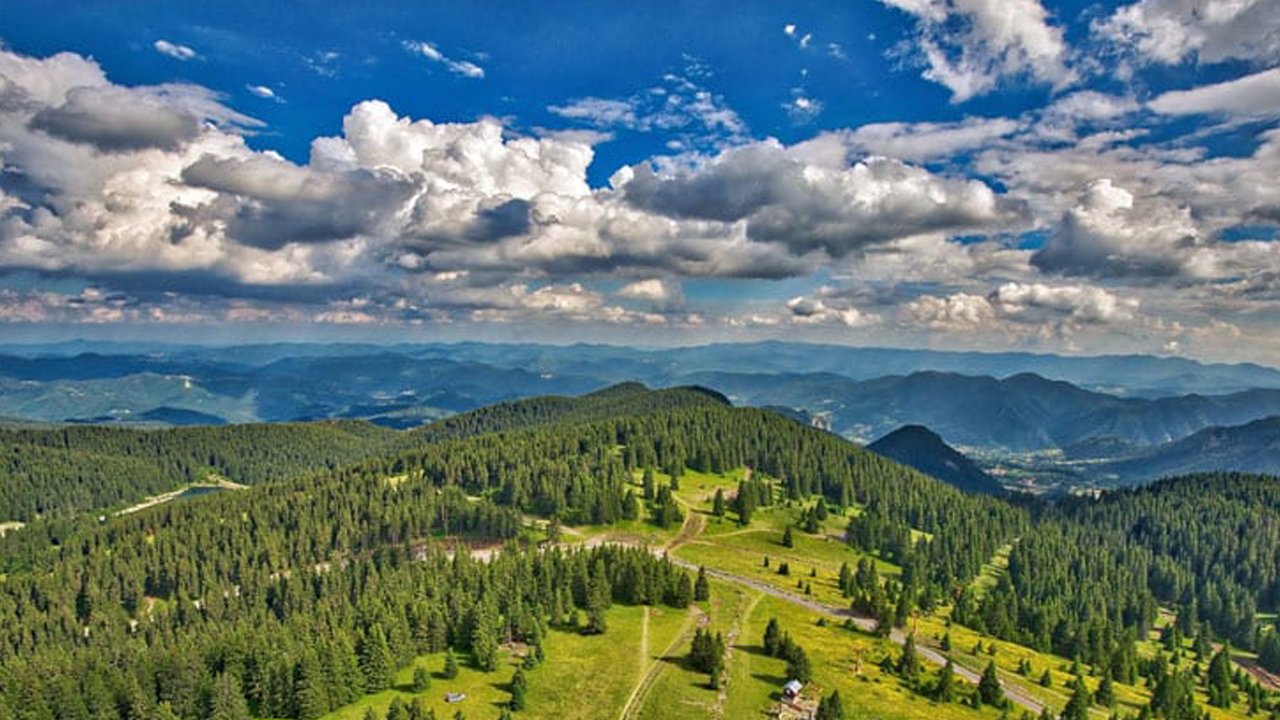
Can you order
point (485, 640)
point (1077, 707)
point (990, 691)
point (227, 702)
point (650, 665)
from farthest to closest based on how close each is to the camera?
point (650, 665) < point (990, 691) < point (485, 640) < point (1077, 707) < point (227, 702)

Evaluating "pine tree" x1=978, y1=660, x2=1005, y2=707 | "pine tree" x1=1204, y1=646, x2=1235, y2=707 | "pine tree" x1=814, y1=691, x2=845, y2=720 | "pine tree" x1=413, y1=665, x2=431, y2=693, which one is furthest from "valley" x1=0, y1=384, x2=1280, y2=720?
"pine tree" x1=814, y1=691, x2=845, y2=720

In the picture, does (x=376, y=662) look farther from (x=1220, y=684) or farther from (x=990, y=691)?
(x=1220, y=684)

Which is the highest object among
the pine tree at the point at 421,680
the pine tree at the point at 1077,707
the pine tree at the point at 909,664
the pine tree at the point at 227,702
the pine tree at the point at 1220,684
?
the pine tree at the point at 227,702

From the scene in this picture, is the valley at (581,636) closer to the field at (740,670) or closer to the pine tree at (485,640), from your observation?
the pine tree at (485,640)

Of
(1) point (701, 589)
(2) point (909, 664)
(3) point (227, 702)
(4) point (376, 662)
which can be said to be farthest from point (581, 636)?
(2) point (909, 664)

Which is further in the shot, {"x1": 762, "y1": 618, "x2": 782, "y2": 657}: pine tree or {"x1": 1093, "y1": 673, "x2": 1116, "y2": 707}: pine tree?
{"x1": 1093, "y1": 673, "x2": 1116, "y2": 707}: pine tree

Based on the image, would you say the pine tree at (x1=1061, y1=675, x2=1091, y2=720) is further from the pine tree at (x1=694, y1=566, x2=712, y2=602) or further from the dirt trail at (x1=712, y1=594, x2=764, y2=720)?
the pine tree at (x1=694, y1=566, x2=712, y2=602)

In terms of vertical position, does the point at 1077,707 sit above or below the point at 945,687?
below

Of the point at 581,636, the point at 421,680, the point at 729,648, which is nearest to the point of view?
the point at 421,680

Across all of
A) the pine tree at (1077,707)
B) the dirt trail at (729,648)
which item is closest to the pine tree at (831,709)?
the dirt trail at (729,648)

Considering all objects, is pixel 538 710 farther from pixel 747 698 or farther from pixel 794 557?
pixel 794 557

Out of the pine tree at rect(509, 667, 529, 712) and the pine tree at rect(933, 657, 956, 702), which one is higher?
the pine tree at rect(509, 667, 529, 712)
